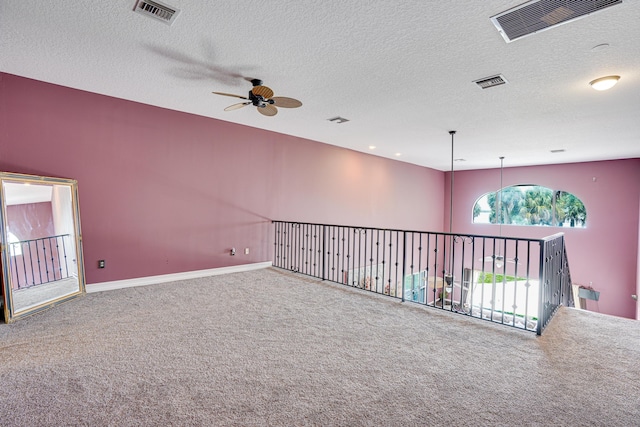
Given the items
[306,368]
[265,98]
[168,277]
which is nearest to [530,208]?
[265,98]

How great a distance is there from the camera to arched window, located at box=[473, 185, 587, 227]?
832 cm

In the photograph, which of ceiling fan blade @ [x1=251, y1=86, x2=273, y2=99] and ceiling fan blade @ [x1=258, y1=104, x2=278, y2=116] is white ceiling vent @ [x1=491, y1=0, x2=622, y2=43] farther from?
ceiling fan blade @ [x1=258, y1=104, x2=278, y2=116]

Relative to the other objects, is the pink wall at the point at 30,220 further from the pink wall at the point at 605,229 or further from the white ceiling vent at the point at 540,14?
the pink wall at the point at 605,229

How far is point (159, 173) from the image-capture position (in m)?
4.60

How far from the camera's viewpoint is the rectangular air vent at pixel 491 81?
330 centimetres

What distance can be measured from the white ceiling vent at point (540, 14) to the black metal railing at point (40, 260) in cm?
514

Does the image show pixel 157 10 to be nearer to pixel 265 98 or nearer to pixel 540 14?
pixel 265 98

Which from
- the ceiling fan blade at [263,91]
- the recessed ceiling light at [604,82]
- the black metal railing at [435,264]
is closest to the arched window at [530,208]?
the black metal railing at [435,264]

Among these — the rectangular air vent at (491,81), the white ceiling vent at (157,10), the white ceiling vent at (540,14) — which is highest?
the white ceiling vent at (157,10)

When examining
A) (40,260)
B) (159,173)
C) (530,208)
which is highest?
(159,173)

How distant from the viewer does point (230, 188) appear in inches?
211

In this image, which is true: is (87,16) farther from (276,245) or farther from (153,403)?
(276,245)

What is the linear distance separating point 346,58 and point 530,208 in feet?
28.9

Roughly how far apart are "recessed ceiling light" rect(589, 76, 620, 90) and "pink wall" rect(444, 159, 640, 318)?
5.94m
